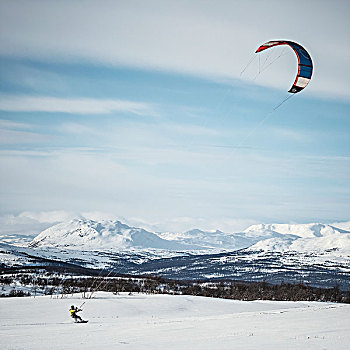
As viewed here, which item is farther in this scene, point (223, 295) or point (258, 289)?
point (258, 289)

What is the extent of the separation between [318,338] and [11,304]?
36.3m

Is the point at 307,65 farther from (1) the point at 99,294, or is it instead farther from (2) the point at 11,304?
(1) the point at 99,294

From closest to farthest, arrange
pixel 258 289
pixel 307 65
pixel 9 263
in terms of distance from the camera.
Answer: pixel 307 65, pixel 258 289, pixel 9 263

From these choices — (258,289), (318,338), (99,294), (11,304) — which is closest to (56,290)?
(99,294)

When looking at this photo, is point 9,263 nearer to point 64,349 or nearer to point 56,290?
point 56,290

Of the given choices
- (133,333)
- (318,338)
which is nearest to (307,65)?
(318,338)

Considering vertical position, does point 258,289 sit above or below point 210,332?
below

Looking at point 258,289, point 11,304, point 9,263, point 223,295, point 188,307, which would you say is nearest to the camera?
point 11,304

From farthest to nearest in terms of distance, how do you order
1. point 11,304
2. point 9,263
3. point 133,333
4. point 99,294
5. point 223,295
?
point 9,263 → point 223,295 → point 99,294 → point 11,304 → point 133,333

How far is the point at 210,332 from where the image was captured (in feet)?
75.3

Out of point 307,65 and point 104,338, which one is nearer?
point 104,338

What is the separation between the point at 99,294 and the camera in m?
61.8

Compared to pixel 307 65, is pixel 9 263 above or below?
below

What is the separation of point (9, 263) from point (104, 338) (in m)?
188
